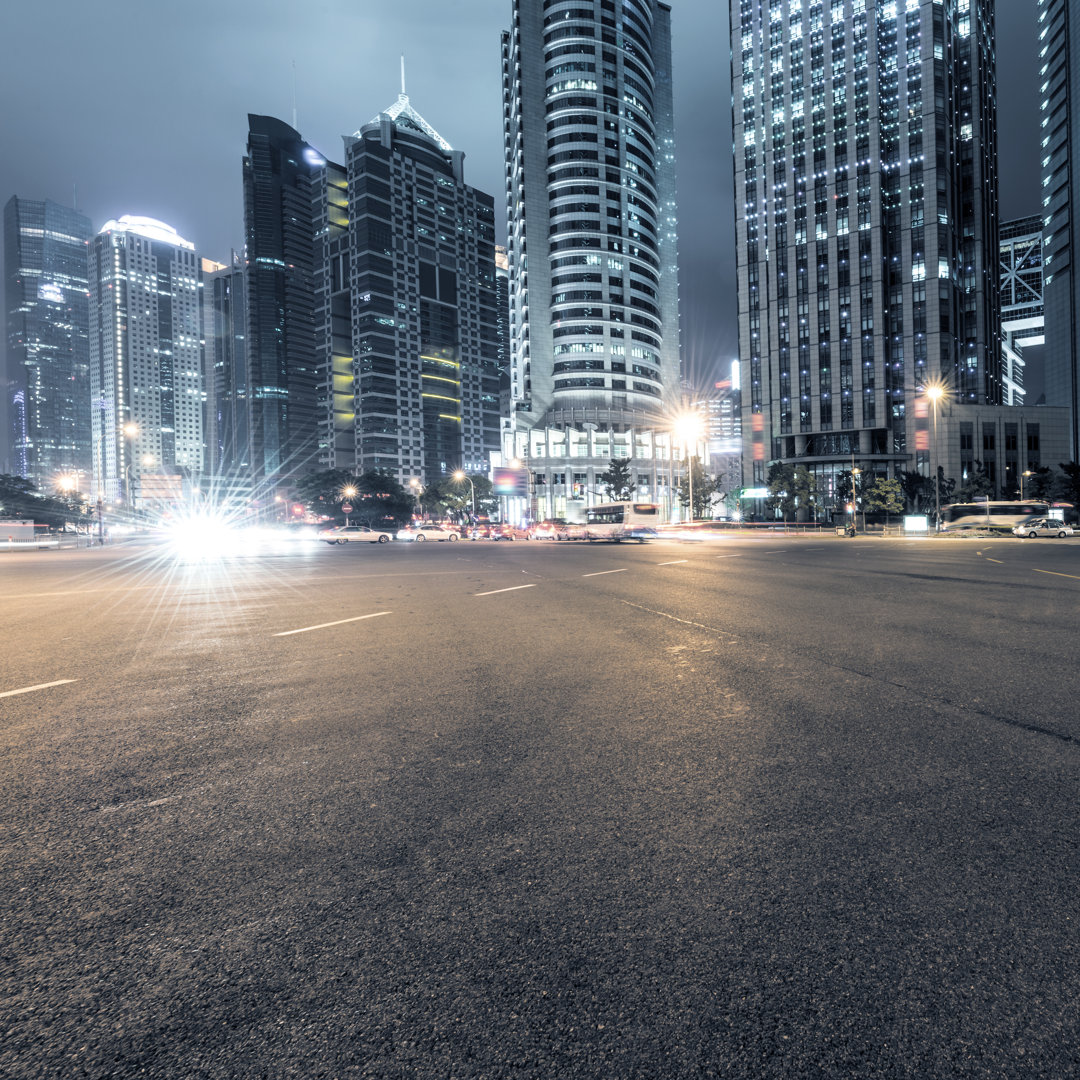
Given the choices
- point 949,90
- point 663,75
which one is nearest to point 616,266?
point 949,90

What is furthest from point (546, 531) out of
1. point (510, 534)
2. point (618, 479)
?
point (618, 479)

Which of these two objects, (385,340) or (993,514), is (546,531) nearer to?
(993,514)

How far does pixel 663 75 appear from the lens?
166 m

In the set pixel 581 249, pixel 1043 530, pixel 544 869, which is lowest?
pixel 544 869

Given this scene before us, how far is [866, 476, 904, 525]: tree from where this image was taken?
79125mm

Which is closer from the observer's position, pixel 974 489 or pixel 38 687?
pixel 38 687

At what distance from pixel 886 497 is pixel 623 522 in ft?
155

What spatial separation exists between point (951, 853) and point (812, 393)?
114649 mm

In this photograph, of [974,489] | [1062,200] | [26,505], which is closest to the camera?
[26,505]

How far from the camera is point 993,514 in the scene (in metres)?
59.5

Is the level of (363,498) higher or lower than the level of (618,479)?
lower

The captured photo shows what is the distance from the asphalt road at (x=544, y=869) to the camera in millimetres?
1956

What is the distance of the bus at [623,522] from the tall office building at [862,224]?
5500 centimetres

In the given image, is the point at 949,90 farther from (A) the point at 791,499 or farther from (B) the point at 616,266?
(A) the point at 791,499
